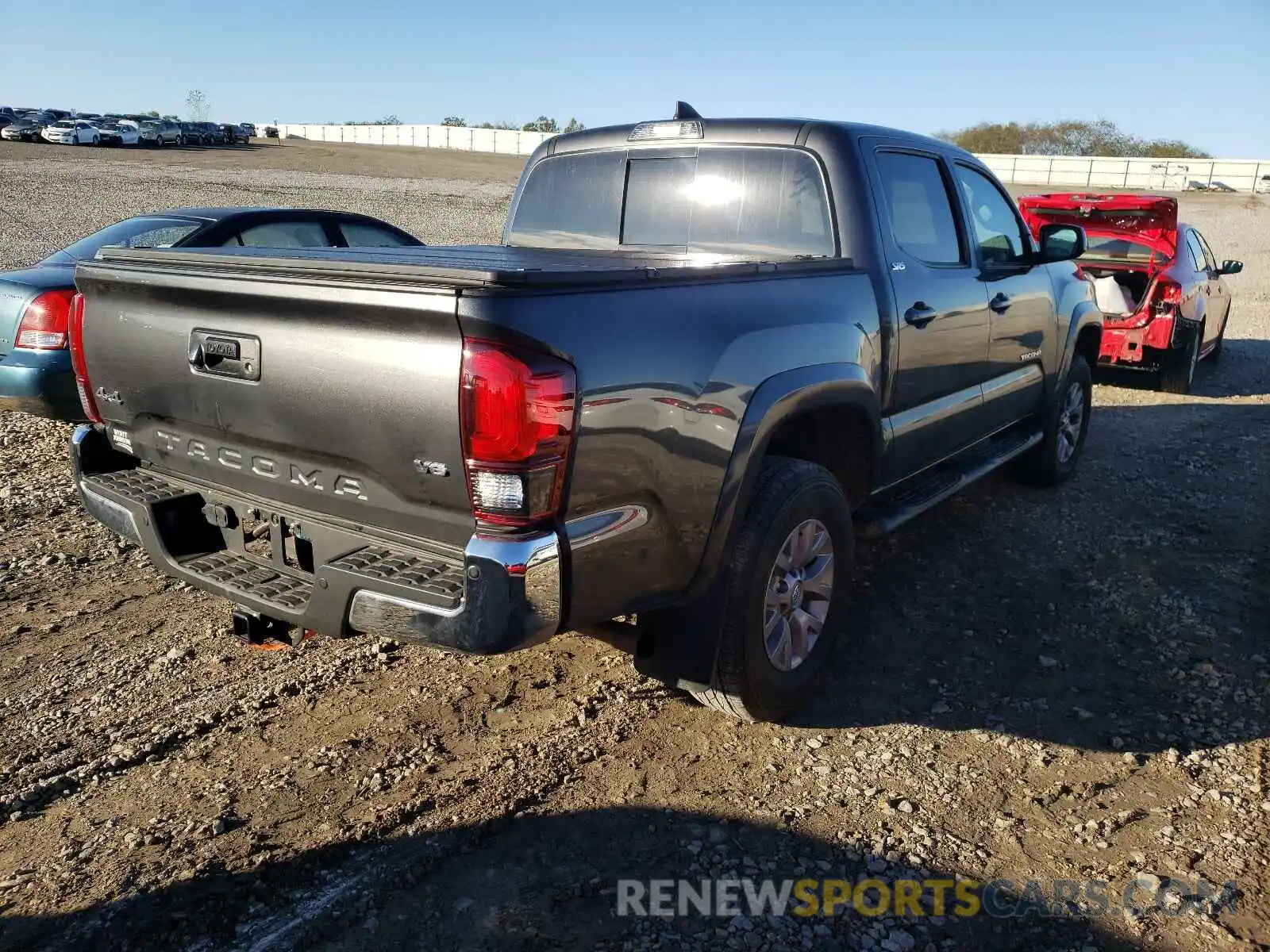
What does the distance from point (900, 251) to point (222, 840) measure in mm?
3255

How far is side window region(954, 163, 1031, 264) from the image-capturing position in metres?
4.84

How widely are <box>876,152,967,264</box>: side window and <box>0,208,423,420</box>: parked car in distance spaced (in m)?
3.17

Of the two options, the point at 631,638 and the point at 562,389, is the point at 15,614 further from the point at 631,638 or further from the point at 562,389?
the point at 562,389

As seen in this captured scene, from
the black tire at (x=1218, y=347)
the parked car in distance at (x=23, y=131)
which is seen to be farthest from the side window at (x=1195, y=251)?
the parked car in distance at (x=23, y=131)

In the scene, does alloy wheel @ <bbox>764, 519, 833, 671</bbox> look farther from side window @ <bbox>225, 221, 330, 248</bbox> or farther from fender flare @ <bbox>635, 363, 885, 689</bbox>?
side window @ <bbox>225, 221, 330, 248</bbox>

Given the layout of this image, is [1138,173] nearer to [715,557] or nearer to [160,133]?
[160,133]

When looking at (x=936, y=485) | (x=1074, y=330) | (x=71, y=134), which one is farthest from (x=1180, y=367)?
(x=71, y=134)

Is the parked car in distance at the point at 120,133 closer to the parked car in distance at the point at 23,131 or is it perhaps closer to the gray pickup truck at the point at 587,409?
the parked car in distance at the point at 23,131

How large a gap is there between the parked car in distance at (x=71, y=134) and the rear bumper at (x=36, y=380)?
45.5 m

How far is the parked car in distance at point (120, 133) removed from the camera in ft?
150

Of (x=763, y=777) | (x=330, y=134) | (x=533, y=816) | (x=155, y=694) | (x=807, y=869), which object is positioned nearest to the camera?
(x=807, y=869)

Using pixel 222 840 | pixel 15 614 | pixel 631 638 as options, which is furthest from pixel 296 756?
pixel 15 614

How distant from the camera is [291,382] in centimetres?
264

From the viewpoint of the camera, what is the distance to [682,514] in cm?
279
